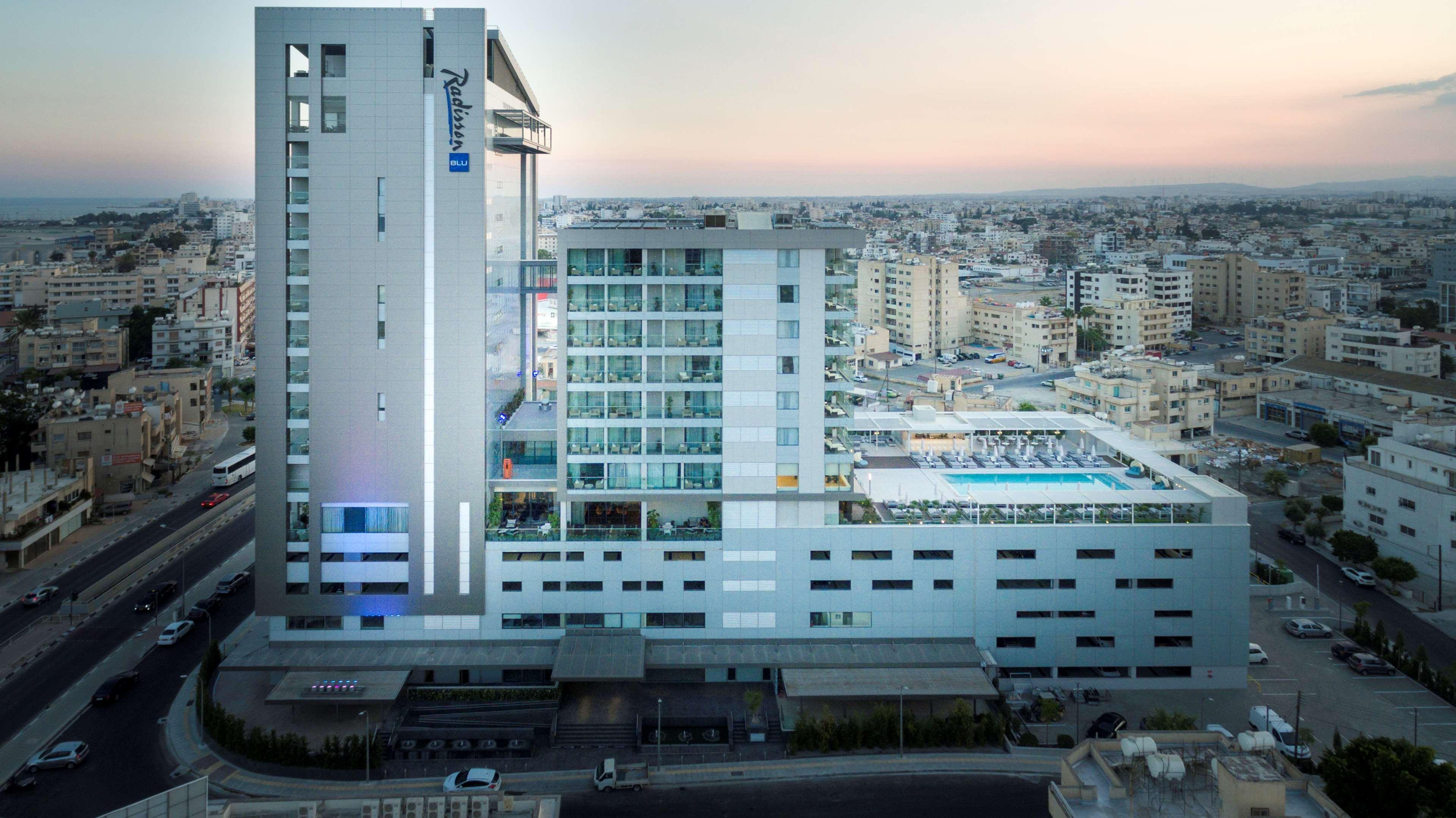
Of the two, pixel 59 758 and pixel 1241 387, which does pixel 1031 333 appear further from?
pixel 59 758

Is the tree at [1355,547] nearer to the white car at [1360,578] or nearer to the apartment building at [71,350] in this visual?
the white car at [1360,578]

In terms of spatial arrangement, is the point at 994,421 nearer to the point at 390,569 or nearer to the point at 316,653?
the point at 390,569

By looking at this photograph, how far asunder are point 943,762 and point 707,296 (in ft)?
37.8

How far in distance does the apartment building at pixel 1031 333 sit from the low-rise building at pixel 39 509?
59843 millimetres

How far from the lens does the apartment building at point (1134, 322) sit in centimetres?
7512

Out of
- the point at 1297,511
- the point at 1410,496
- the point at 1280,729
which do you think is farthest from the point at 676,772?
the point at 1297,511

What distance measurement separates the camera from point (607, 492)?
76.5 ft

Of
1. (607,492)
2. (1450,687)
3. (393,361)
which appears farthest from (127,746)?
(1450,687)

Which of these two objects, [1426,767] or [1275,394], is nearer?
[1426,767]

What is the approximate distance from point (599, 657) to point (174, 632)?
1291 cm

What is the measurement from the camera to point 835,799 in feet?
61.7

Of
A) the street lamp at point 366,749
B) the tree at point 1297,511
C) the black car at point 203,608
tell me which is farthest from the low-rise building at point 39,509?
the tree at point 1297,511

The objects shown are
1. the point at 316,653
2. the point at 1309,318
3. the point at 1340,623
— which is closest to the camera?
the point at 316,653

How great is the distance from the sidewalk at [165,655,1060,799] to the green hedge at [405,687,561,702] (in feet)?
7.28
